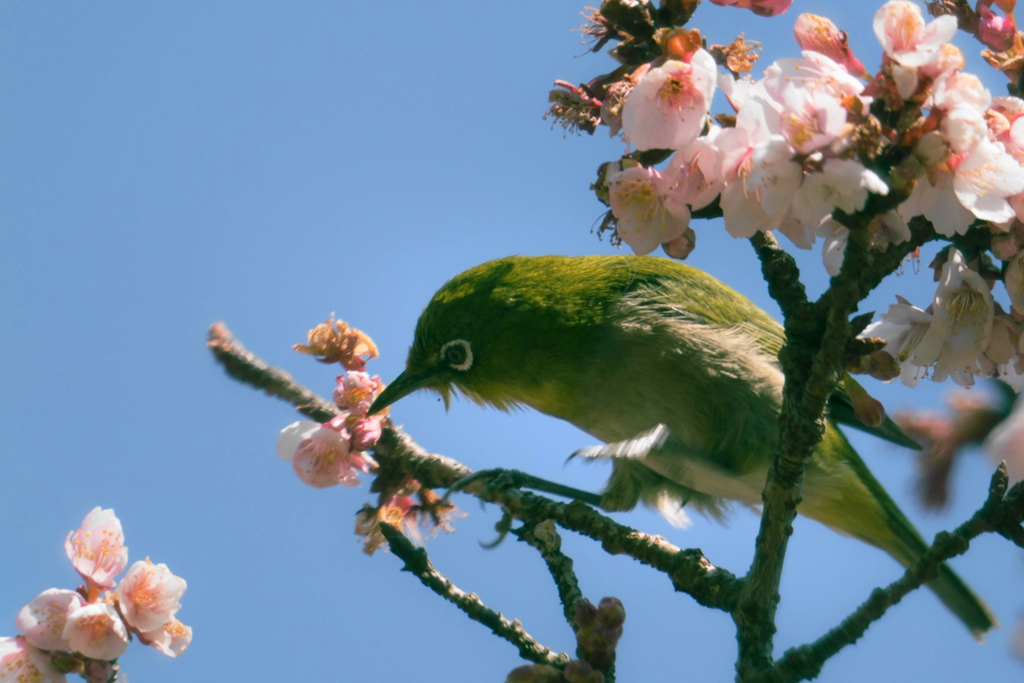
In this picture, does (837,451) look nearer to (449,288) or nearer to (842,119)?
(449,288)

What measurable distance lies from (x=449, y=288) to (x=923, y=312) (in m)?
2.51

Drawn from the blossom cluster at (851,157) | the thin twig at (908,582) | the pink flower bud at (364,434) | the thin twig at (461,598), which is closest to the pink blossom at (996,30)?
the blossom cluster at (851,157)

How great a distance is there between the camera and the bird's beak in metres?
3.62

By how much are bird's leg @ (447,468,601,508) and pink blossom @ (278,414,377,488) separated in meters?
0.41

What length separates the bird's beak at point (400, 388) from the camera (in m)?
→ 3.62

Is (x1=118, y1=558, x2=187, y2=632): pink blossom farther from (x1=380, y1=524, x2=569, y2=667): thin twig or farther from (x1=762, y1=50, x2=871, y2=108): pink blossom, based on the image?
(x1=762, y1=50, x2=871, y2=108): pink blossom

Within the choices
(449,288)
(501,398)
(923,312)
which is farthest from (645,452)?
(923,312)

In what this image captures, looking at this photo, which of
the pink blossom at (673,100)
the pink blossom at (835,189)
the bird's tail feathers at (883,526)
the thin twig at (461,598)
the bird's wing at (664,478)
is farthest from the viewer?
the bird's tail feathers at (883,526)

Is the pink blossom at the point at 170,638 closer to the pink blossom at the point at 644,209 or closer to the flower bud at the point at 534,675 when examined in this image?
the flower bud at the point at 534,675

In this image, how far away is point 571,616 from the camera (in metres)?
2.52

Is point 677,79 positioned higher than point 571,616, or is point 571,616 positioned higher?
point 677,79

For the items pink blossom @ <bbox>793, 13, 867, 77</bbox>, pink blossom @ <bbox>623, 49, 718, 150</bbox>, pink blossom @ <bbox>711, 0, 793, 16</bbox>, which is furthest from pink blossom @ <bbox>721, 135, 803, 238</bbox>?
pink blossom @ <bbox>711, 0, 793, 16</bbox>

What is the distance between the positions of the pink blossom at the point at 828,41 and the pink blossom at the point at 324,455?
2198mm

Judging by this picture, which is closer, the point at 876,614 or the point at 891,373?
the point at 891,373
